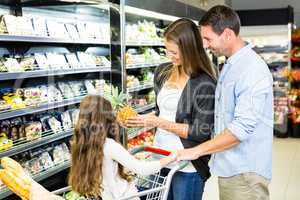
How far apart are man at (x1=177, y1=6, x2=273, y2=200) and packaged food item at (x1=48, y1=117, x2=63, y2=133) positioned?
224 centimetres

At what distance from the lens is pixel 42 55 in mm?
3822

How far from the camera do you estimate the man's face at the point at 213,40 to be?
1946mm

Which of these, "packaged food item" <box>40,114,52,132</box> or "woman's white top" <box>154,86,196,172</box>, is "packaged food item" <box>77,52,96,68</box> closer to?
"packaged food item" <box>40,114,52,132</box>

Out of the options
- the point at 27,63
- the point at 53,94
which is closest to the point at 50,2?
the point at 27,63

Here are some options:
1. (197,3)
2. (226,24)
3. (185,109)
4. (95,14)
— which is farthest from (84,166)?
(197,3)

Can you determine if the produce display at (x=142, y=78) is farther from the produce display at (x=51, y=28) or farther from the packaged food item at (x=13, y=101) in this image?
the packaged food item at (x=13, y=101)

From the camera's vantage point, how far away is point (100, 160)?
205 cm

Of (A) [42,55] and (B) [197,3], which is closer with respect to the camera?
(A) [42,55]

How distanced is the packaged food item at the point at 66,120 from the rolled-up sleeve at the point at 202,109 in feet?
7.32

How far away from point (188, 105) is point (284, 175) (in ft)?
11.8

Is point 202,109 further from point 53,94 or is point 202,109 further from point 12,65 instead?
point 53,94

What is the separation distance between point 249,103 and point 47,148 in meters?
2.85

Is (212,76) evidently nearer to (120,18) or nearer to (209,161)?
(209,161)

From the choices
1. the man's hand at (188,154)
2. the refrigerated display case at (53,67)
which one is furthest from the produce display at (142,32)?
the man's hand at (188,154)
